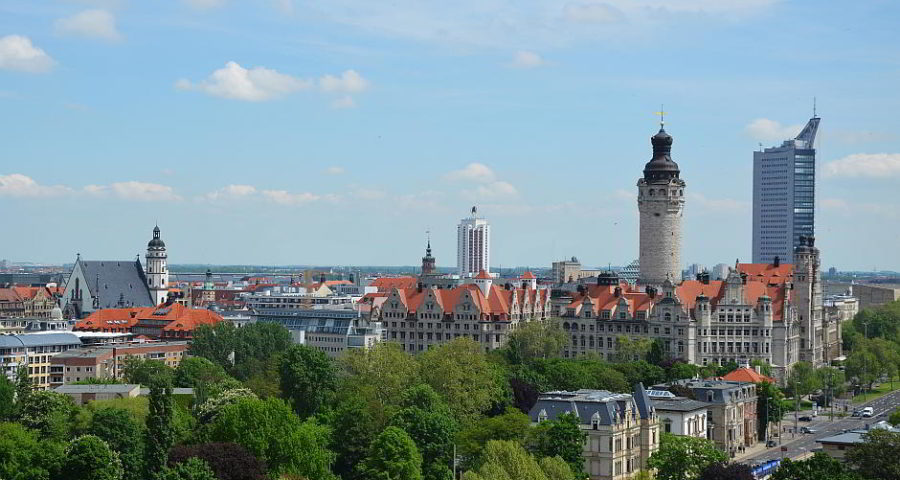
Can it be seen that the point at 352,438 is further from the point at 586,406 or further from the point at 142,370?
the point at 142,370

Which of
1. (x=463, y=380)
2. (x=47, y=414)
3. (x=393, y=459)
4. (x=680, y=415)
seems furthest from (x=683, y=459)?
(x=47, y=414)

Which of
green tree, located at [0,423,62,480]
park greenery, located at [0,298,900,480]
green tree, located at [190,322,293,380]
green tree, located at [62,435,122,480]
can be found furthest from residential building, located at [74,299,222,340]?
green tree, located at [62,435,122,480]

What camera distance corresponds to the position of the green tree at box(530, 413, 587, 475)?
89.8 m

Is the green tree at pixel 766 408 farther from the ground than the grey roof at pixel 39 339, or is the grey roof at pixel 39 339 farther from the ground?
the grey roof at pixel 39 339

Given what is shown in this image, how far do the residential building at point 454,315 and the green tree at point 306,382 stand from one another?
147 feet

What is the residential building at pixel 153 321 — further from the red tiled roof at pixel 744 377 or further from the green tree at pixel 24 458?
the green tree at pixel 24 458

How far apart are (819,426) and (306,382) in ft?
148

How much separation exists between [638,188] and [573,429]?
88.0 metres

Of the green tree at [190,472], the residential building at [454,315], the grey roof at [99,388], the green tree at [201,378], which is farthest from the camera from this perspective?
the residential building at [454,315]

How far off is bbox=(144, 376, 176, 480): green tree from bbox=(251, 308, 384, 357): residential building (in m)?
69.3

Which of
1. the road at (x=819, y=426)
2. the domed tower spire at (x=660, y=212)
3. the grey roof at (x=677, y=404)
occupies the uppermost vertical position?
the domed tower spire at (x=660, y=212)

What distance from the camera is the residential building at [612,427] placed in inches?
3684

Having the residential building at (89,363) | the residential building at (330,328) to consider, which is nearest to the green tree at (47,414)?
the residential building at (89,363)

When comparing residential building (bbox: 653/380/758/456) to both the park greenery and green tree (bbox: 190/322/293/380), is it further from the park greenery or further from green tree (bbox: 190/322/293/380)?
green tree (bbox: 190/322/293/380)
